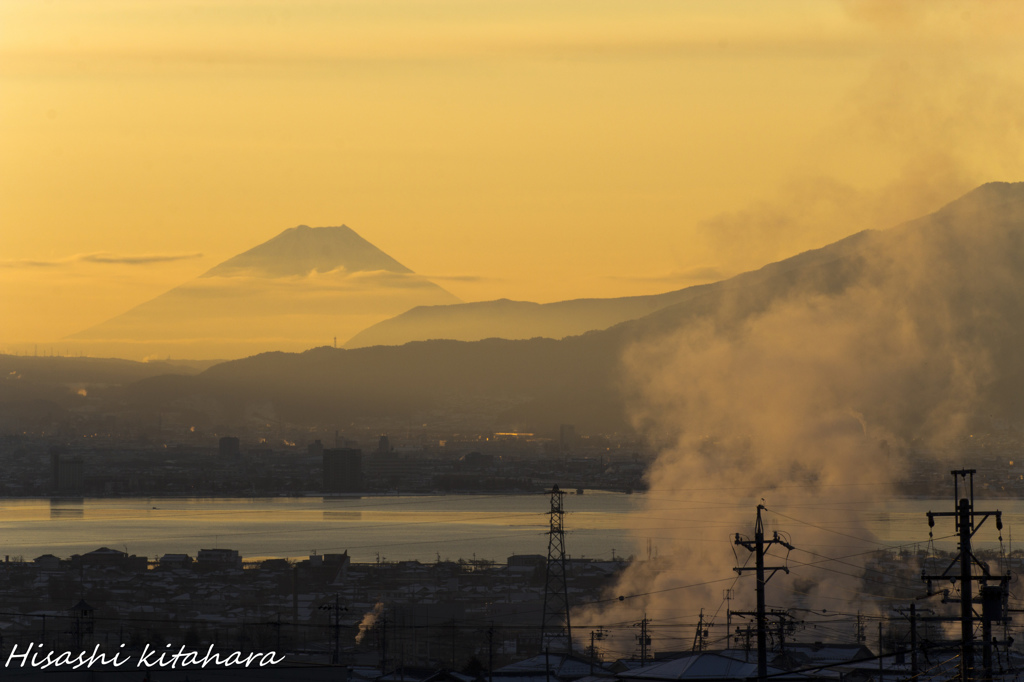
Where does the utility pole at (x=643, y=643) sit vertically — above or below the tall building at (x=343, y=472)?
below

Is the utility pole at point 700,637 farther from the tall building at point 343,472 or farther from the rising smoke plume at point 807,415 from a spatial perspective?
the tall building at point 343,472

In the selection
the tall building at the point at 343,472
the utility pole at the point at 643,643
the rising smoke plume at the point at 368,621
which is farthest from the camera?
the tall building at the point at 343,472

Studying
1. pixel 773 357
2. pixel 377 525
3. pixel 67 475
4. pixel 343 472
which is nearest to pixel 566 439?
pixel 343 472

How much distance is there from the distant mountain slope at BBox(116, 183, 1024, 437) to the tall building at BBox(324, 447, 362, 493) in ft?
66.4

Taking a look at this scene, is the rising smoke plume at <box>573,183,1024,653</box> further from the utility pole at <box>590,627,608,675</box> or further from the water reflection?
the water reflection

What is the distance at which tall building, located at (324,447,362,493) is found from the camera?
10538 centimetres

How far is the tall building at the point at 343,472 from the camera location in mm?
105375

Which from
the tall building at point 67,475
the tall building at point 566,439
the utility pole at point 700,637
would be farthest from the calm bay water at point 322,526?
the tall building at point 566,439

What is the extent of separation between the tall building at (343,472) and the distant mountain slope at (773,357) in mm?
20254

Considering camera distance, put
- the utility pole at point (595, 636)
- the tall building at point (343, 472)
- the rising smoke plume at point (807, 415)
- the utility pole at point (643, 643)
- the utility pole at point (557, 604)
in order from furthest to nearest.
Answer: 1. the tall building at point (343, 472)
2. the rising smoke plume at point (807, 415)
3. the utility pole at point (557, 604)
4. the utility pole at point (595, 636)
5. the utility pole at point (643, 643)

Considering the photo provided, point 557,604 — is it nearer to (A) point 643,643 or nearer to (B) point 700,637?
(B) point 700,637

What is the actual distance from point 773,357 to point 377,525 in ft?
115

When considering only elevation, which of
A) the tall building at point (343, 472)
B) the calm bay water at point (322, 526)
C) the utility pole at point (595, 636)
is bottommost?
the utility pole at point (595, 636)

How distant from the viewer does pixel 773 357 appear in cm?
4591
